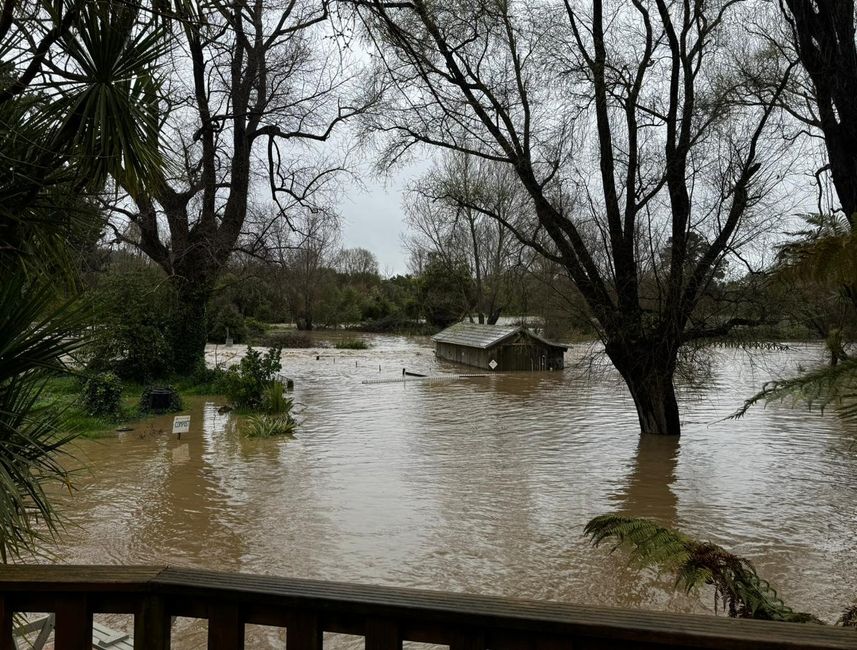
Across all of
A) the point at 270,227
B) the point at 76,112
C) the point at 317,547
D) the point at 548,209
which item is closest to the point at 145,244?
the point at 270,227

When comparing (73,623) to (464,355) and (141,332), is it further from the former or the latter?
(464,355)

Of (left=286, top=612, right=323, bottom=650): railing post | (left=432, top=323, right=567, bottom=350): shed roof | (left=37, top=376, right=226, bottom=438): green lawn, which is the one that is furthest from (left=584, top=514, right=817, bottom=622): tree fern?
(left=432, top=323, right=567, bottom=350): shed roof

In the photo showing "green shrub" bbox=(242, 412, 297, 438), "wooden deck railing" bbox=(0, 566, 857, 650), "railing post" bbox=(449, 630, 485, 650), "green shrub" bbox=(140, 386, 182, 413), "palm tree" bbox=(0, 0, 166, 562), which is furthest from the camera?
"green shrub" bbox=(140, 386, 182, 413)

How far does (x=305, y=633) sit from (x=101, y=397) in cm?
1479

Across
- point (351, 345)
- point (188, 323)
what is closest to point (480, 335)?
point (351, 345)

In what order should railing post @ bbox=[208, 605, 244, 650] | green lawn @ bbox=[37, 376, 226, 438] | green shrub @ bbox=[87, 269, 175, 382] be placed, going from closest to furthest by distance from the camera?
railing post @ bbox=[208, 605, 244, 650], green lawn @ bbox=[37, 376, 226, 438], green shrub @ bbox=[87, 269, 175, 382]

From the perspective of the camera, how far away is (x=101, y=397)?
14.7 metres

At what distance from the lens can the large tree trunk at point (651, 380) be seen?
43.3ft

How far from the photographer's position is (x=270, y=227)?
66.4 feet

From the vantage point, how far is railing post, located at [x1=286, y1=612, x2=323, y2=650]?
1.66 metres

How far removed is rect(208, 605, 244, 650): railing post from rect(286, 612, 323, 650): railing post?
0.14m

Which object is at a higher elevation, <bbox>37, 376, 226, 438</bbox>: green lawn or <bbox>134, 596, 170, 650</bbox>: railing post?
<bbox>134, 596, 170, 650</bbox>: railing post

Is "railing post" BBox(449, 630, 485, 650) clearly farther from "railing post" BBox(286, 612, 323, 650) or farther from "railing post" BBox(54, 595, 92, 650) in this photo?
"railing post" BBox(54, 595, 92, 650)

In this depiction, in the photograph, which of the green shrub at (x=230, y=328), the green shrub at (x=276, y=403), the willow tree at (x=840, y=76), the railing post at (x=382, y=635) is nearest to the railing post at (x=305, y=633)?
the railing post at (x=382, y=635)
